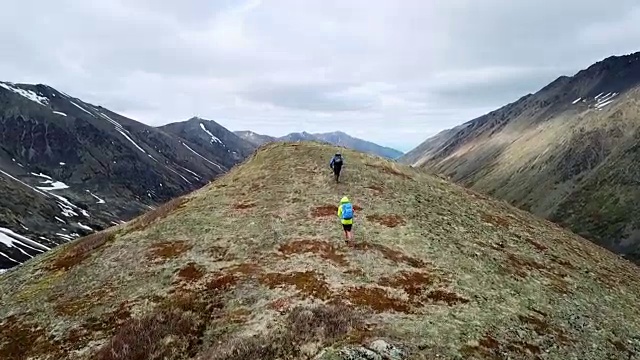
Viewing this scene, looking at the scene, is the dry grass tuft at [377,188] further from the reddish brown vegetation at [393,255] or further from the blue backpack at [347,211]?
the blue backpack at [347,211]

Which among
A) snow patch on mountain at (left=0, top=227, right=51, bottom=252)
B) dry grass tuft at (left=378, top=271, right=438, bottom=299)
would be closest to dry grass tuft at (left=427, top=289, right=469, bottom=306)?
dry grass tuft at (left=378, top=271, right=438, bottom=299)

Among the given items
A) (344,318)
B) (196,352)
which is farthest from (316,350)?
(196,352)

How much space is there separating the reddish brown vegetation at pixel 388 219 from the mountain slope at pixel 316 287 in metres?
0.22

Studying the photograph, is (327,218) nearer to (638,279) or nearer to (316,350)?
(316,350)

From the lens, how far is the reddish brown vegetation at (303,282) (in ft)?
101

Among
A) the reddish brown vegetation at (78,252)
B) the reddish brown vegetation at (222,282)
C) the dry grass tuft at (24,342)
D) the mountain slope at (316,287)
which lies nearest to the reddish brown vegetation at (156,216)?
the mountain slope at (316,287)

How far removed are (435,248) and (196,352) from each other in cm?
2221

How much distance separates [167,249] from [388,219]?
19335 mm

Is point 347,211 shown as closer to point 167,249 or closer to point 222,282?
point 222,282

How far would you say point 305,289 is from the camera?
31.5 metres

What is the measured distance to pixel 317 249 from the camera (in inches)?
1534

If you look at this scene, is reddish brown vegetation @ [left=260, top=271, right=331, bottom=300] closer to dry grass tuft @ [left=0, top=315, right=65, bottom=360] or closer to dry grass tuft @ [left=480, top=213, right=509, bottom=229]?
dry grass tuft @ [left=0, top=315, right=65, bottom=360]

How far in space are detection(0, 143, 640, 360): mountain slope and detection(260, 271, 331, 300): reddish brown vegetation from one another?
0.14 meters

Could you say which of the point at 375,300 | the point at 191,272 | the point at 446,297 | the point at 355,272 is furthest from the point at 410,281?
the point at 191,272
